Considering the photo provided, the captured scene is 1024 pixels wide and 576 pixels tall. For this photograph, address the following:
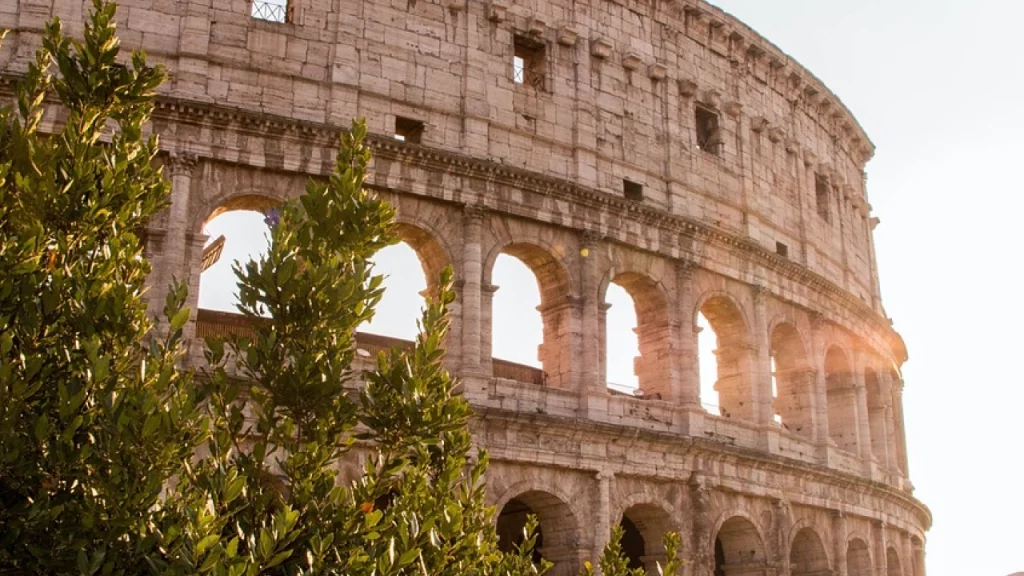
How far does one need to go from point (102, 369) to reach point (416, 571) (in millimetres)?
2448

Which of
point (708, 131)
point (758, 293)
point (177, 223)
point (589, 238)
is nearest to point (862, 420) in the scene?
point (758, 293)

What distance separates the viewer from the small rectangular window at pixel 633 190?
2167 cm

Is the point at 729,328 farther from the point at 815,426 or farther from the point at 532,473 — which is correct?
the point at 532,473

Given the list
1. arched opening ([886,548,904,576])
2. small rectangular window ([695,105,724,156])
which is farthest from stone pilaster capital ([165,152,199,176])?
arched opening ([886,548,904,576])

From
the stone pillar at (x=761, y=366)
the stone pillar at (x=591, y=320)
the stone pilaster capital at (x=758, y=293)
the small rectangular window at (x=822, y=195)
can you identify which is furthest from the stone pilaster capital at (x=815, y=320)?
the stone pillar at (x=591, y=320)

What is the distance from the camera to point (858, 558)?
24.9 meters

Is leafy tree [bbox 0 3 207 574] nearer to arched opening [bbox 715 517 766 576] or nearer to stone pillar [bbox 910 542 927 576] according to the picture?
arched opening [bbox 715 517 766 576]

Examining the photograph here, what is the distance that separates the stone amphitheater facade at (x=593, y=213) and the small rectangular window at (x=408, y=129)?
0.15 feet

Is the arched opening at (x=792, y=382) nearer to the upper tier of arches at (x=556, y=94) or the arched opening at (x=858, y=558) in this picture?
the upper tier of arches at (x=556, y=94)

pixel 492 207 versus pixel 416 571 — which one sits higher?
pixel 492 207

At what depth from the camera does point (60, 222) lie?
8.06m

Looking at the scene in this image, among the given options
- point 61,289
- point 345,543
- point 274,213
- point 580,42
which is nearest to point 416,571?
point 345,543

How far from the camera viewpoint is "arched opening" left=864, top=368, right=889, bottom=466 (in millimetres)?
27406

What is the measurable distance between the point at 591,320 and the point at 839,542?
7458 mm
